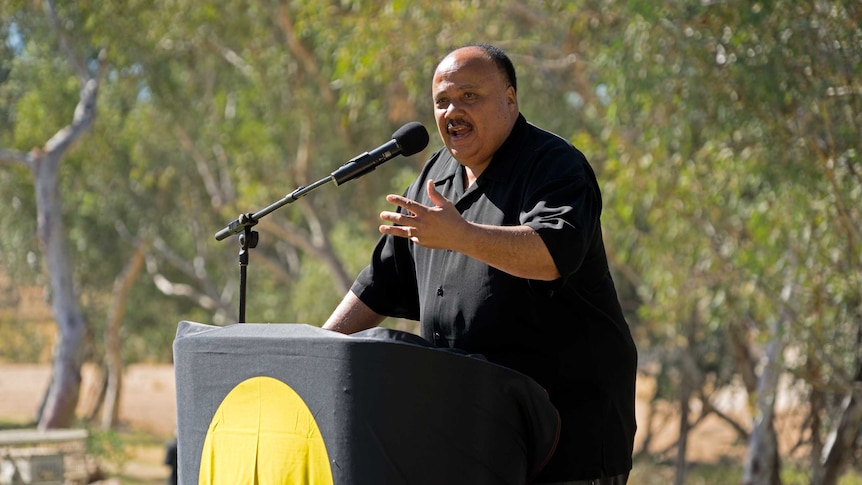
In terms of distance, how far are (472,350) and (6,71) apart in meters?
19.6

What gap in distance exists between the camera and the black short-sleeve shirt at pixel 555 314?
288 centimetres

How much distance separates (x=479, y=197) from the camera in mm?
3113

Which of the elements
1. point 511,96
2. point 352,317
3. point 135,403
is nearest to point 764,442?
point 352,317

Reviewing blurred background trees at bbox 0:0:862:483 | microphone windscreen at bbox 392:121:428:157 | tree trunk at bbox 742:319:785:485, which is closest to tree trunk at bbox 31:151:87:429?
blurred background trees at bbox 0:0:862:483

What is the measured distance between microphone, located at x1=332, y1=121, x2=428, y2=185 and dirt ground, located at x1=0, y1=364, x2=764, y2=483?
13.8m

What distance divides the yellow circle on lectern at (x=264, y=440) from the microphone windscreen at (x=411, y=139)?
799 millimetres

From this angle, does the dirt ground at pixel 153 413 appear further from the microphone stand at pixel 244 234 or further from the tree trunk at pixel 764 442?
the microphone stand at pixel 244 234

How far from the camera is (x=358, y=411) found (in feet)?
8.23

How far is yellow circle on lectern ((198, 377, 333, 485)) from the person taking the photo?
2582 millimetres

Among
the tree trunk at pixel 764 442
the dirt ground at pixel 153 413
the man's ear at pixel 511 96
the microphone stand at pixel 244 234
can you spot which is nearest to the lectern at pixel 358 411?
the microphone stand at pixel 244 234

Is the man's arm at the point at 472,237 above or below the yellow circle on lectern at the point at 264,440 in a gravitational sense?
above

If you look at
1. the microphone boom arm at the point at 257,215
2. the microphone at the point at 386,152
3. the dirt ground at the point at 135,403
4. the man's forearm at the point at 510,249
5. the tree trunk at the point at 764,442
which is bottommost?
the dirt ground at the point at 135,403

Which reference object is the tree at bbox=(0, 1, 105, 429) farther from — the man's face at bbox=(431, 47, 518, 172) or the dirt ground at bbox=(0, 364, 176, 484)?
the man's face at bbox=(431, 47, 518, 172)

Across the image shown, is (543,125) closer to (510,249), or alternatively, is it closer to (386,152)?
(386,152)
